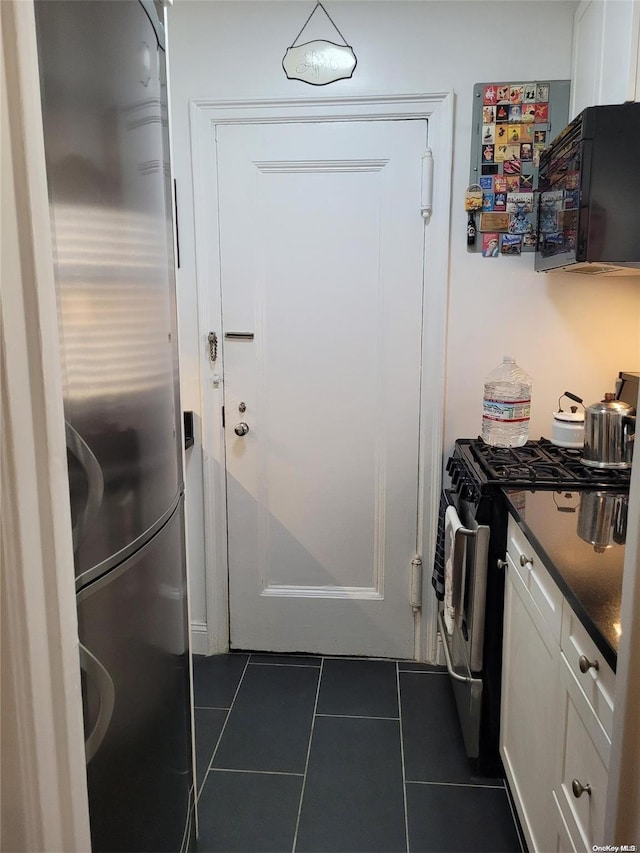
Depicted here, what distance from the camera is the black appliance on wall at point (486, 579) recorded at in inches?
75.8

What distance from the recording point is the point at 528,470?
206cm

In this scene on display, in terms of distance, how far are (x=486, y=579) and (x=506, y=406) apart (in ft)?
2.16

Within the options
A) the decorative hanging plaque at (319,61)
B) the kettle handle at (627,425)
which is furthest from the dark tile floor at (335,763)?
the decorative hanging plaque at (319,61)

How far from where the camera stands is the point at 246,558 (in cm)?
271

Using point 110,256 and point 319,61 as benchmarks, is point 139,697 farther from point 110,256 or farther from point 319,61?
point 319,61

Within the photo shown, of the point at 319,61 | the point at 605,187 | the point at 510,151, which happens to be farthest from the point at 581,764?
the point at 319,61

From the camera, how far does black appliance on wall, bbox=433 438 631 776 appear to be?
6.32 ft

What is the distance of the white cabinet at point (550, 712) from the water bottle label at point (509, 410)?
0.55m

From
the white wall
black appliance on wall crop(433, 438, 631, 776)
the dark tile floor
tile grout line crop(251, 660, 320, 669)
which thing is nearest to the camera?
the dark tile floor

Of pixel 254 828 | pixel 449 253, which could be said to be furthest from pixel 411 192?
pixel 254 828

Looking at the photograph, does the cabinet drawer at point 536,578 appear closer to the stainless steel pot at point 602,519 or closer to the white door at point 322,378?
the stainless steel pot at point 602,519

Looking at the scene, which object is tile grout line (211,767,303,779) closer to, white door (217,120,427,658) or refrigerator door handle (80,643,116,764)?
white door (217,120,427,658)

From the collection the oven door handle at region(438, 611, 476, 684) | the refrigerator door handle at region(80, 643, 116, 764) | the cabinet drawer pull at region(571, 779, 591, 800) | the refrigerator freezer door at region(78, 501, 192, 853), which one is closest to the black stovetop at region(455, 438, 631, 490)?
the oven door handle at region(438, 611, 476, 684)

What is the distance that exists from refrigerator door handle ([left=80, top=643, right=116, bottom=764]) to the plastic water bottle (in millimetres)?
1634
